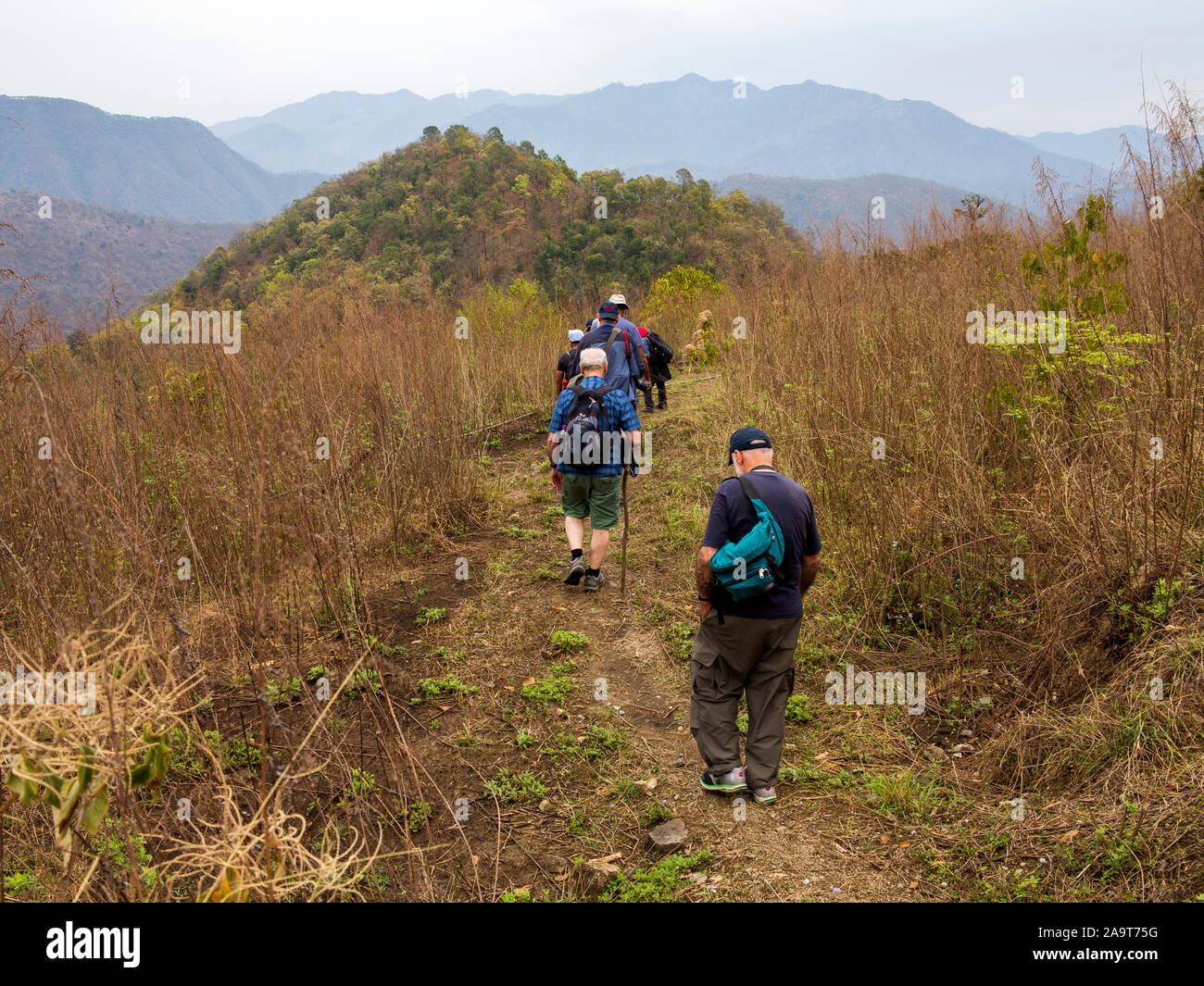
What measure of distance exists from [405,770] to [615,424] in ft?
8.68

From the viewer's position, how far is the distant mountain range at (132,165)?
391 feet

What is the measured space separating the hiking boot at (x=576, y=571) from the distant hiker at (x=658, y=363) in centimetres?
448

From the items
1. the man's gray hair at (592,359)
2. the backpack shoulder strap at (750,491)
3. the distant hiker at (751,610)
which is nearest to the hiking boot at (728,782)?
the distant hiker at (751,610)

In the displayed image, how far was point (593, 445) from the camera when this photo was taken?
513 cm

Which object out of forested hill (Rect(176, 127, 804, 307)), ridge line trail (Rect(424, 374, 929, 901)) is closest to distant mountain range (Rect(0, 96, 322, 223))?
forested hill (Rect(176, 127, 804, 307))

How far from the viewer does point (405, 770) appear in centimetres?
360

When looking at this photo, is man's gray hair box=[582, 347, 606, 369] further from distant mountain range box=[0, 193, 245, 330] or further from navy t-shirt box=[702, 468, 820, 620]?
distant mountain range box=[0, 193, 245, 330]

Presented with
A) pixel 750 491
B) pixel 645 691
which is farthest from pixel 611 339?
pixel 750 491

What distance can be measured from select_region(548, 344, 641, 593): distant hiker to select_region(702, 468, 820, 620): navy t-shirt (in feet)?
6.67

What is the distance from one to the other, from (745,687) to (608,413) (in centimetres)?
238

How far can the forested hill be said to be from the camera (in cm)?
2911

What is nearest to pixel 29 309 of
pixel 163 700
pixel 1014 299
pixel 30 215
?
pixel 163 700

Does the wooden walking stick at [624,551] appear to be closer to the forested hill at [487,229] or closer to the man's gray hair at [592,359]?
the man's gray hair at [592,359]
